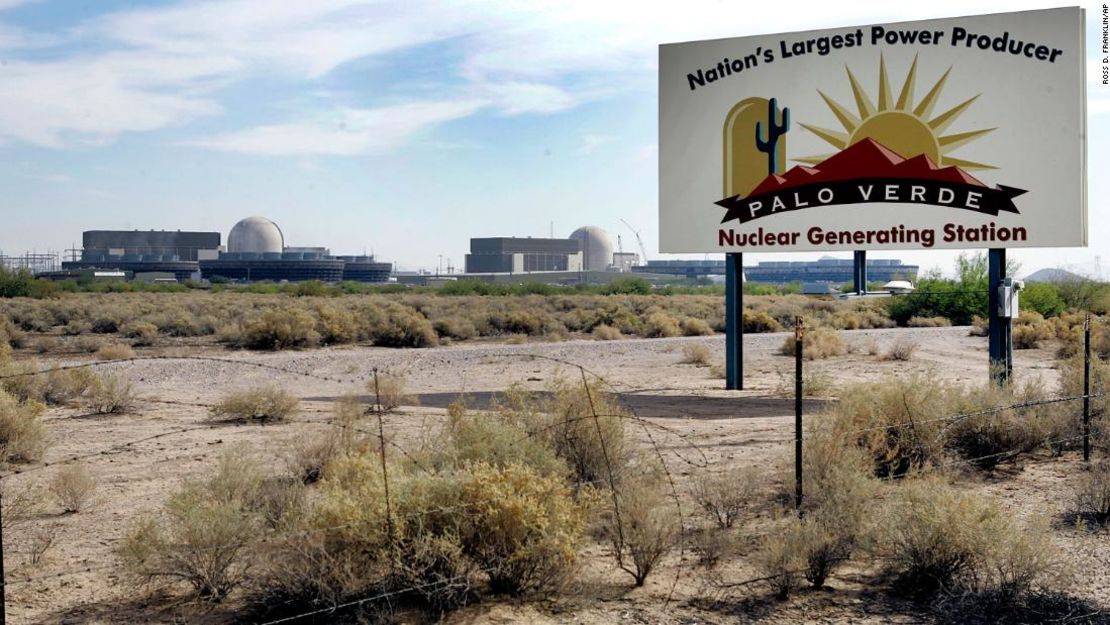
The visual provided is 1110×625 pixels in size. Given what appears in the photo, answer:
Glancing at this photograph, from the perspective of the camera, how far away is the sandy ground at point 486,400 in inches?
295

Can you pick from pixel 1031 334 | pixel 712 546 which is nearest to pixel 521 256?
pixel 1031 334

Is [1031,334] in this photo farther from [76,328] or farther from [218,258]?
[218,258]

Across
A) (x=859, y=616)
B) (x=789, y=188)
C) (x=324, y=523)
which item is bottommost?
(x=859, y=616)

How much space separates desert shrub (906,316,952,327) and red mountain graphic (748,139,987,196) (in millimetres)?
28465

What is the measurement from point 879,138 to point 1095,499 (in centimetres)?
998

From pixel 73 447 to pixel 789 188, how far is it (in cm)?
1268

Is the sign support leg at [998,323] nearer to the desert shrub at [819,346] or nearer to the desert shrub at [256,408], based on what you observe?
the desert shrub at [819,346]

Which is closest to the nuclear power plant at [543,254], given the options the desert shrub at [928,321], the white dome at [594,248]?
the white dome at [594,248]

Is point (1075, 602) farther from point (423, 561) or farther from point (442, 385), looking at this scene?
point (442, 385)

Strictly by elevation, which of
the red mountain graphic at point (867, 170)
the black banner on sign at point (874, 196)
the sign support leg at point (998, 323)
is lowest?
the sign support leg at point (998, 323)

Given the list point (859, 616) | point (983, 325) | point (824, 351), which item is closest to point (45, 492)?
point (859, 616)

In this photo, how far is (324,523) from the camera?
7.46 meters

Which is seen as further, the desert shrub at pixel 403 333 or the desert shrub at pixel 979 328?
the desert shrub at pixel 979 328

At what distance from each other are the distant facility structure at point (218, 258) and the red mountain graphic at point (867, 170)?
119569 millimetres
